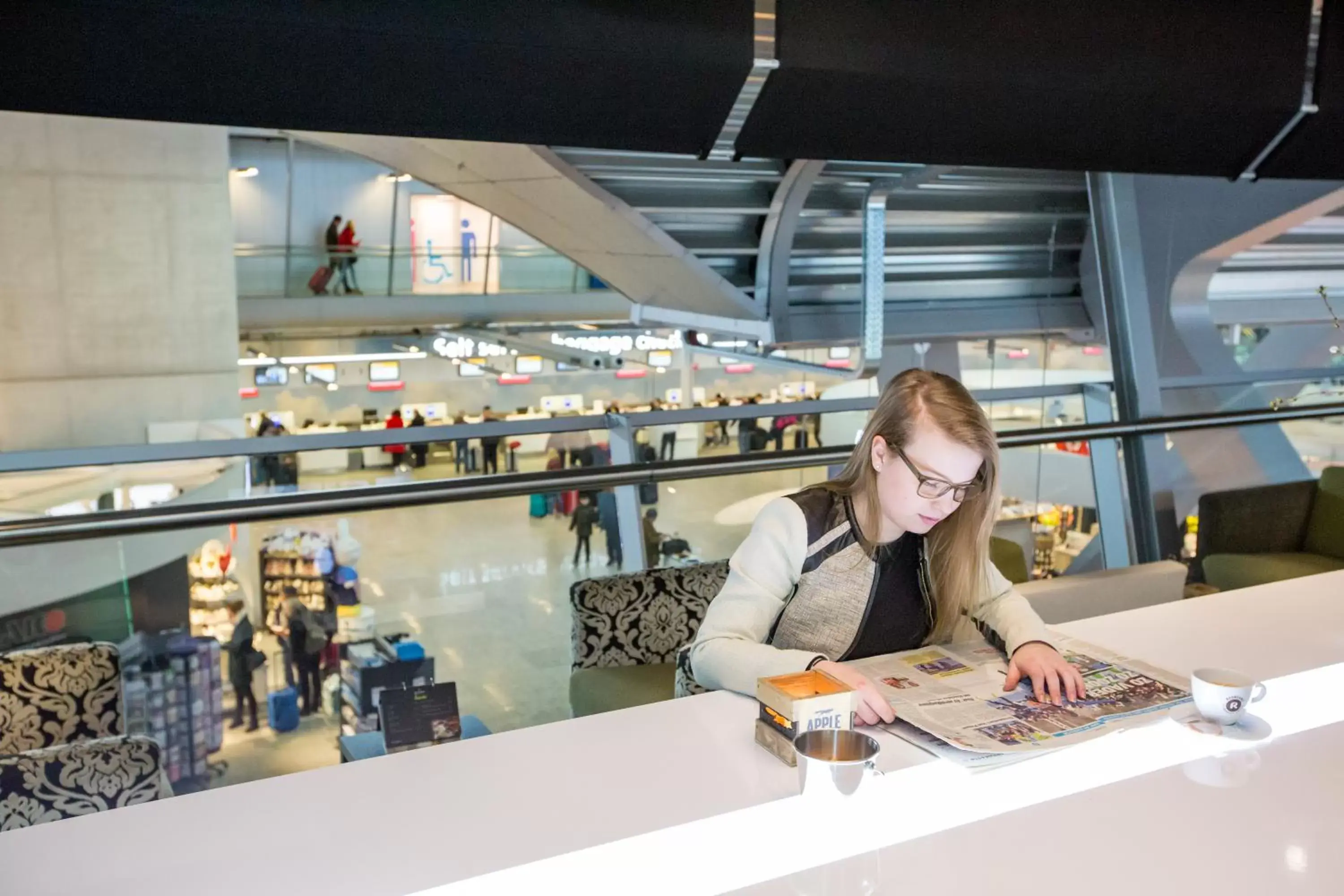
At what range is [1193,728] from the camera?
1700mm

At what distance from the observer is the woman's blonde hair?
80.7 inches

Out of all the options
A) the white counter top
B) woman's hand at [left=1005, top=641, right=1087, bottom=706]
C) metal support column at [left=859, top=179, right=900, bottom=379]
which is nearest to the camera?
the white counter top

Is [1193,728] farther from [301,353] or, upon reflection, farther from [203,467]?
[301,353]

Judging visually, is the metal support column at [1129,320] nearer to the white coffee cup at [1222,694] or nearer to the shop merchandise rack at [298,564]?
the shop merchandise rack at [298,564]

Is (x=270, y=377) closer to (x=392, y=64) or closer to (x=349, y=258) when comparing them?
(x=349, y=258)

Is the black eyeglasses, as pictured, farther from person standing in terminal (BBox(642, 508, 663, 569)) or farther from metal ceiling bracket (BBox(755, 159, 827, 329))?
metal ceiling bracket (BBox(755, 159, 827, 329))

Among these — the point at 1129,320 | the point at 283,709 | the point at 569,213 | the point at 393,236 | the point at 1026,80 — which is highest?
the point at 393,236

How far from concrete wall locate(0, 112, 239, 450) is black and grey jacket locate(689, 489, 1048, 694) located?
649 cm

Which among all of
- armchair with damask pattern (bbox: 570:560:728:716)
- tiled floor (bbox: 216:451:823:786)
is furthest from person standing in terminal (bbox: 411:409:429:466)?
armchair with damask pattern (bbox: 570:560:728:716)

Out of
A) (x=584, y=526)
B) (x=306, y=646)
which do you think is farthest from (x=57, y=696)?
(x=584, y=526)

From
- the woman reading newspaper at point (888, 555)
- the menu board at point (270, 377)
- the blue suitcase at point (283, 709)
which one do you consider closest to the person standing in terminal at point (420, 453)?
the blue suitcase at point (283, 709)

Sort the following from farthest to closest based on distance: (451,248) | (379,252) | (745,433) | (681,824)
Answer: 1. (451,248)
2. (379,252)
3. (745,433)
4. (681,824)

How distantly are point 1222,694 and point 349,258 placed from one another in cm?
1226

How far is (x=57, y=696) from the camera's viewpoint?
2.55 m
